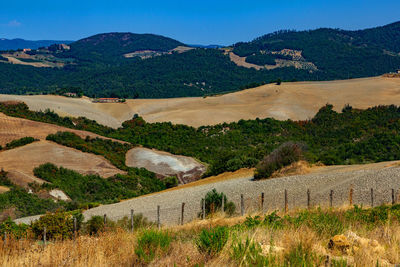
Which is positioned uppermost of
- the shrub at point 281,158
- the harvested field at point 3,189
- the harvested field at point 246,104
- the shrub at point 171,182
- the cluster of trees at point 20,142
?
the harvested field at point 246,104

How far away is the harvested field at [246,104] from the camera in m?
106

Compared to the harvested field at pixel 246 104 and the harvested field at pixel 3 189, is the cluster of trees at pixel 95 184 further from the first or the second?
the harvested field at pixel 246 104

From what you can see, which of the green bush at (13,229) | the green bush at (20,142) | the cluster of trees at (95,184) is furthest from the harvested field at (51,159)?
the green bush at (13,229)

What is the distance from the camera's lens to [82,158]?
63.1m

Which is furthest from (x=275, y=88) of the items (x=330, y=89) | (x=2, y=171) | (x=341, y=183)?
(x=341, y=183)

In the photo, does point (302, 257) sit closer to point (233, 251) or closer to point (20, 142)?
point (233, 251)

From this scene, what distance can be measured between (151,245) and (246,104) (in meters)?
115

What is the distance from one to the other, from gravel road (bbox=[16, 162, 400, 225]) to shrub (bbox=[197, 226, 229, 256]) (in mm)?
14317

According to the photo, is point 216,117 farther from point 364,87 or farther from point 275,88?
point 364,87

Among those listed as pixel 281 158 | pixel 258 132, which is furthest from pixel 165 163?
pixel 281 158

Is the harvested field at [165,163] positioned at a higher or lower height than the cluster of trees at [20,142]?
lower

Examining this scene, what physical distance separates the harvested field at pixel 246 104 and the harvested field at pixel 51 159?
4023 centimetres

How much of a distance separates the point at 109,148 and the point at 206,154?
1628cm

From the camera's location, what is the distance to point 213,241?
24.4 feet
